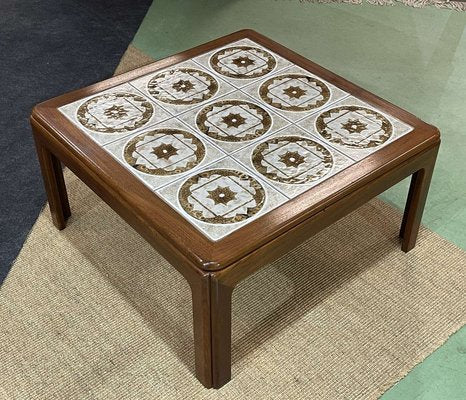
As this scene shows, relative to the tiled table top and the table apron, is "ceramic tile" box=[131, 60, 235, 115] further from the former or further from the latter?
the table apron

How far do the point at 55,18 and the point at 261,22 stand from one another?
72 centimetres

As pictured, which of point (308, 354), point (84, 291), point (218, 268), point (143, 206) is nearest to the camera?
point (218, 268)

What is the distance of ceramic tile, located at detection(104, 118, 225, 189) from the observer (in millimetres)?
1291

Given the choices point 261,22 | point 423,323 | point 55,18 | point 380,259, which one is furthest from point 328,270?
point 55,18

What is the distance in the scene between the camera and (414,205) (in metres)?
1.50

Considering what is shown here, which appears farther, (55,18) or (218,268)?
(55,18)

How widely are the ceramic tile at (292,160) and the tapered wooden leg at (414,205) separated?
211 mm

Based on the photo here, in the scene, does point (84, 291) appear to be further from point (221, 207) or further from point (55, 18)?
point (55, 18)

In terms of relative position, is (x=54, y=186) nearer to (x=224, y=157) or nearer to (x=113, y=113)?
(x=113, y=113)

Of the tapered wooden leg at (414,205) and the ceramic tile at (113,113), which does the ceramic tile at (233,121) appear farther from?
the tapered wooden leg at (414,205)

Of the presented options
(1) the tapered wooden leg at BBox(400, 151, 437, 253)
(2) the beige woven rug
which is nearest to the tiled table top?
(1) the tapered wooden leg at BBox(400, 151, 437, 253)

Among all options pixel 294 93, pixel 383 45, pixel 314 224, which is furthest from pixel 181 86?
pixel 383 45

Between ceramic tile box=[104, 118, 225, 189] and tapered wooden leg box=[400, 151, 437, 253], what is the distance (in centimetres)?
42

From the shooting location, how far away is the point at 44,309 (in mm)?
1438
